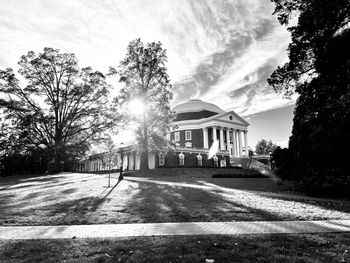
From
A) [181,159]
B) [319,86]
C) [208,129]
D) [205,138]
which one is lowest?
[181,159]

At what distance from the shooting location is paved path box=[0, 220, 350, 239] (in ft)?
21.9

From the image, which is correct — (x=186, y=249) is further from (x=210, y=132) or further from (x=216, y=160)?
(x=210, y=132)

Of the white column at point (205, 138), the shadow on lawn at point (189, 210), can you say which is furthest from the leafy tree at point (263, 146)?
the shadow on lawn at point (189, 210)

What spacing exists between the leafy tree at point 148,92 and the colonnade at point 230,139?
98.8 ft

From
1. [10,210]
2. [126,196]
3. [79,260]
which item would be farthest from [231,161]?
[79,260]

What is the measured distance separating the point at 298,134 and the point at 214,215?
495 inches

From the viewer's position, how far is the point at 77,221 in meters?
8.34

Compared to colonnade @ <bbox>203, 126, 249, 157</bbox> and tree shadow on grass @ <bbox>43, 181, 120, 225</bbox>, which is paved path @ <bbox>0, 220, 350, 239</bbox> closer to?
tree shadow on grass @ <bbox>43, 181, 120, 225</bbox>

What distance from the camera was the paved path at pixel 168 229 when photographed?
668 cm

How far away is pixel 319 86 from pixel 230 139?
164ft

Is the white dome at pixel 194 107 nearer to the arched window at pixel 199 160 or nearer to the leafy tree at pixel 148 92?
the arched window at pixel 199 160

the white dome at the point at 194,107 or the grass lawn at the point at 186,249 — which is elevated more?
the white dome at the point at 194,107

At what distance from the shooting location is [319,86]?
666 inches

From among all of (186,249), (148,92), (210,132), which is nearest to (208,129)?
(210,132)
